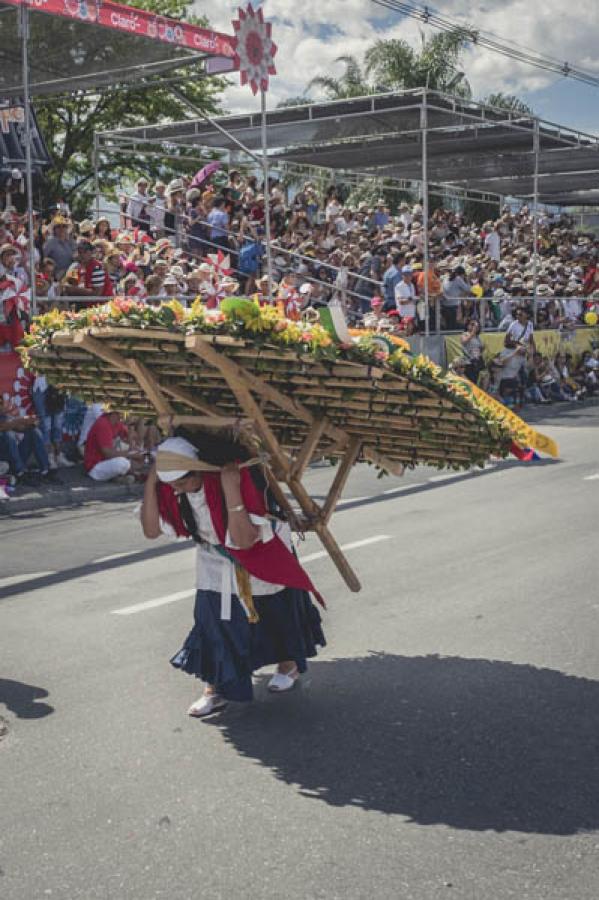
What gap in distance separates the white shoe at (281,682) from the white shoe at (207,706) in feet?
1.02

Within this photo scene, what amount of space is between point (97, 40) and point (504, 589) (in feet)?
29.3

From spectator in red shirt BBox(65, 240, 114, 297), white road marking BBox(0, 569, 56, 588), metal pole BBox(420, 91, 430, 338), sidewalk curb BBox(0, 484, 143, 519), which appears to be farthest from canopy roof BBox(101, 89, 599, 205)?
white road marking BBox(0, 569, 56, 588)

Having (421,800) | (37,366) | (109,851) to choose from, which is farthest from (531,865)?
(37,366)

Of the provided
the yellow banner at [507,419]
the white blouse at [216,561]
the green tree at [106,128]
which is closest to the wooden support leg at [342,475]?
the white blouse at [216,561]

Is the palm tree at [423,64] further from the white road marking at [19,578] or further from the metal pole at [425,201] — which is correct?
the white road marking at [19,578]

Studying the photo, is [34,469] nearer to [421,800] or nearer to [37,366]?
[37,366]

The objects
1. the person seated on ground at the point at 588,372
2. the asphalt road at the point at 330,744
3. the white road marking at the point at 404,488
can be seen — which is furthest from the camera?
the person seated on ground at the point at 588,372

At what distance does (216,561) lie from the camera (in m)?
5.60

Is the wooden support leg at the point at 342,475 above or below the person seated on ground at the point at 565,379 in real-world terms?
above

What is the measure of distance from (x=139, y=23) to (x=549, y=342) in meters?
14.1

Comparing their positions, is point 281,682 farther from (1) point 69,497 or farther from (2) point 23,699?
(1) point 69,497

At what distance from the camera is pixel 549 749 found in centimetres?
517

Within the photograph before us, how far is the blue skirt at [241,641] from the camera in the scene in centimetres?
556

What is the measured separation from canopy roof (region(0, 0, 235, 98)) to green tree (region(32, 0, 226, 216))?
24.3 metres
